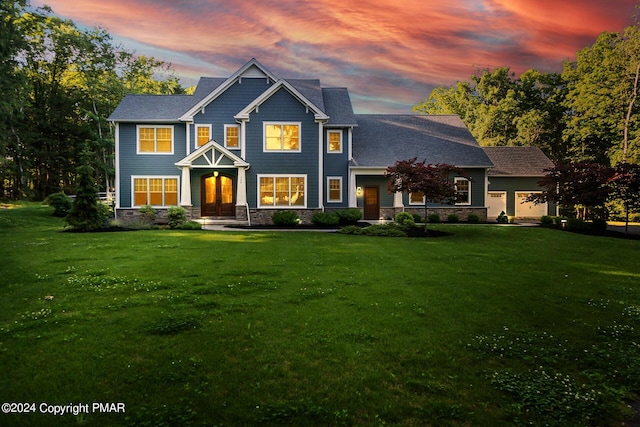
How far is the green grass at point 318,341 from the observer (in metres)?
3.87

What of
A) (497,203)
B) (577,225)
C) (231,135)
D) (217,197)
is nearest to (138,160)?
(217,197)

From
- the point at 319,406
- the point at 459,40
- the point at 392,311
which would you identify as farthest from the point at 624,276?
the point at 459,40

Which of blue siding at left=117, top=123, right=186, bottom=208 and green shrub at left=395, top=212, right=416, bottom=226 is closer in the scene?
green shrub at left=395, top=212, right=416, bottom=226

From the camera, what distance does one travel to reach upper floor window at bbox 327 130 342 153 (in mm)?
27500

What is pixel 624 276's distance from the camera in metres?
10.5

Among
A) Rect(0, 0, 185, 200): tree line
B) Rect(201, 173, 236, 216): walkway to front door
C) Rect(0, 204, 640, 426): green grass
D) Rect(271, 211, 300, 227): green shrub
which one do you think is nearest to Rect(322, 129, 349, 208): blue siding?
Rect(271, 211, 300, 227): green shrub

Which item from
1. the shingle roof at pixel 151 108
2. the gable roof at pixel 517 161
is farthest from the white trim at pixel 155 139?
the gable roof at pixel 517 161

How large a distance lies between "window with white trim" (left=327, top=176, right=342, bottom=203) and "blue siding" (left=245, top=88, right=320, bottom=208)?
185cm

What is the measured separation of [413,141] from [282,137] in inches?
454

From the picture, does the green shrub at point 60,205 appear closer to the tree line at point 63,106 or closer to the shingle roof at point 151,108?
the shingle roof at point 151,108

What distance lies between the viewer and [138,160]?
26.2 metres

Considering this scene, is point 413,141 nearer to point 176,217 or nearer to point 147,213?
point 176,217

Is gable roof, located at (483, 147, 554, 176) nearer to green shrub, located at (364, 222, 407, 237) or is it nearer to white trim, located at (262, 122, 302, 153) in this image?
green shrub, located at (364, 222, 407, 237)

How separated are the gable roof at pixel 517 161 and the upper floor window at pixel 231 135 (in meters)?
21.6
